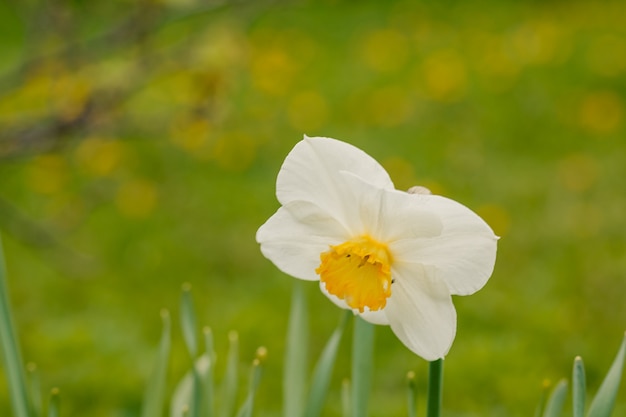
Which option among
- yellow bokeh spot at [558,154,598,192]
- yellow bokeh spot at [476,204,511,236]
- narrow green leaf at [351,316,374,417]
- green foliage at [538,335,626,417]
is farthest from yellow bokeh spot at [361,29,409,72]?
green foliage at [538,335,626,417]

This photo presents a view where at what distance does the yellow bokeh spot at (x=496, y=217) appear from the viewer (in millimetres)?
2641

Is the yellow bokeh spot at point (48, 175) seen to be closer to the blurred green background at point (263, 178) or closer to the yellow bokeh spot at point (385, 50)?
the blurred green background at point (263, 178)

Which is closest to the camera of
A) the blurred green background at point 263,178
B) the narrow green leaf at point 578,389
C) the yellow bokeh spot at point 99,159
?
the narrow green leaf at point 578,389

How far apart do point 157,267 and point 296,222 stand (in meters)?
1.77

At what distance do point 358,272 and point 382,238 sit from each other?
0.04 meters

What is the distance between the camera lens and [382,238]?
2.59ft

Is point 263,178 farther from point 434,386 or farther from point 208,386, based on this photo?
point 434,386

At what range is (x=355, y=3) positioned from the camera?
5902 millimetres

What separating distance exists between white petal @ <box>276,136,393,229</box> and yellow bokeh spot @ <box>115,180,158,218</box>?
6.98ft

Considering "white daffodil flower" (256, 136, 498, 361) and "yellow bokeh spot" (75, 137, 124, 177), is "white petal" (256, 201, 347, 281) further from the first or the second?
"yellow bokeh spot" (75, 137, 124, 177)

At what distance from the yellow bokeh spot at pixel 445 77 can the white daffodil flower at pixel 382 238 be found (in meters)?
3.01

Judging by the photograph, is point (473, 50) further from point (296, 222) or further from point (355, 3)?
point (296, 222)

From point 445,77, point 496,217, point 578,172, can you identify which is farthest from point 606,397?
point 445,77

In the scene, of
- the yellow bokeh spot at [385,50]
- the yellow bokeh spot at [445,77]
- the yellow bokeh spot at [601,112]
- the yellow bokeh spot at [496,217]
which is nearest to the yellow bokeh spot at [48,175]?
the yellow bokeh spot at [496,217]
